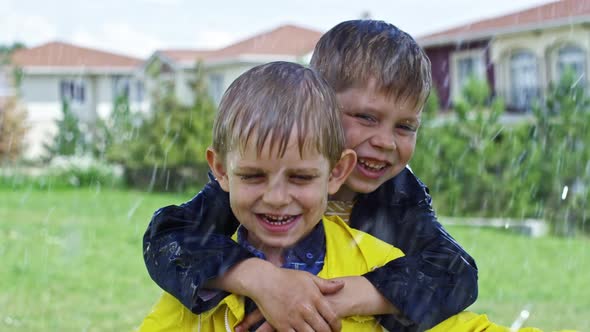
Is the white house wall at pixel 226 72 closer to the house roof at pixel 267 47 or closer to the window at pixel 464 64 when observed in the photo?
the house roof at pixel 267 47

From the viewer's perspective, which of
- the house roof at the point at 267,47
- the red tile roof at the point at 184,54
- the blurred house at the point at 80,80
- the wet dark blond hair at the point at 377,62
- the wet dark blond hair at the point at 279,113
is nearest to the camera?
the wet dark blond hair at the point at 279,113

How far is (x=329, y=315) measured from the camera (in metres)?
2.00

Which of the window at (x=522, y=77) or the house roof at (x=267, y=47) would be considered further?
the house roof at (x=267, y=47)

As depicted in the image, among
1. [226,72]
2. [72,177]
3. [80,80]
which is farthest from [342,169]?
[80,80]

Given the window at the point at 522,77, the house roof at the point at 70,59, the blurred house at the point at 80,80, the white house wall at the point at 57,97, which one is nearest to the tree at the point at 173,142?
the window at the point at 522,77

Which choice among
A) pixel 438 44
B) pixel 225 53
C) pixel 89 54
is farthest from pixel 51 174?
pixel 89 54

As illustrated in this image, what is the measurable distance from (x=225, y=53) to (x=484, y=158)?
838 inches

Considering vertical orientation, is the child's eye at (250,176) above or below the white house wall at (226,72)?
above

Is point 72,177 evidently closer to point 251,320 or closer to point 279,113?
point 251,320

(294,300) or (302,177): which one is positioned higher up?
(302,177)

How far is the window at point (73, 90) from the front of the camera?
1929 inches

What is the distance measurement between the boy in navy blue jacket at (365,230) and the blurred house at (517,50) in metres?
21.7

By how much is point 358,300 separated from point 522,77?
2542 centimetres

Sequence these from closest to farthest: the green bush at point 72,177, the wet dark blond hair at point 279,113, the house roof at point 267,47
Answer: the wet dark blond hair at point 279,113 < the green bush at point 72,177 < the house roof at point 267,47
